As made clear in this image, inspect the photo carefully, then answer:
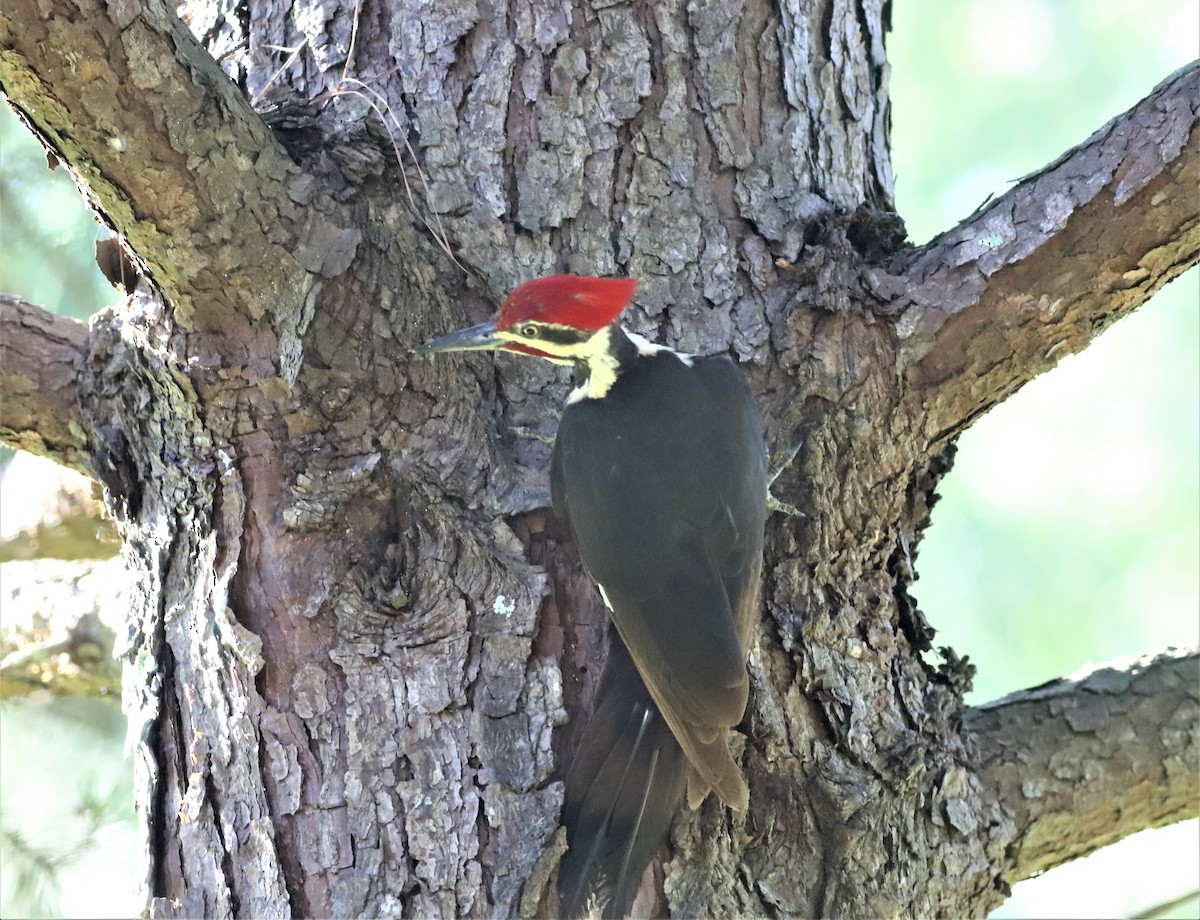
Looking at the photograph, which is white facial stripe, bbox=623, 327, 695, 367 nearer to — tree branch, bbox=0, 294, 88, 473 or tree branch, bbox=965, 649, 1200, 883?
tree branch, bbox=965, 649, 1200, 883

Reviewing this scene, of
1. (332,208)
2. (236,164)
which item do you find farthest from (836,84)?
(236,164)

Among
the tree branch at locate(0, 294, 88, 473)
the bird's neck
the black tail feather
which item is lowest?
the black tail feather

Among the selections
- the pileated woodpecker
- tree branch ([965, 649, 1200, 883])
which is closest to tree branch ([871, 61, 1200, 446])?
the pileated woodpecker

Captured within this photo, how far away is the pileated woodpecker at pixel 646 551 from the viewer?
1.94 metres

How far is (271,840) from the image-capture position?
1911 millimetres

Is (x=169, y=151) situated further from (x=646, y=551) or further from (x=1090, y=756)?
(x=1090, y=756)

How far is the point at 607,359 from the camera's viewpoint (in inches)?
93.4

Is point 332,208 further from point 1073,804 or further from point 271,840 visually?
point 1073,804

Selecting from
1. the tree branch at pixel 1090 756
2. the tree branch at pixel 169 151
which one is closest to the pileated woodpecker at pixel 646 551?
the tree branch at pixel 169 151

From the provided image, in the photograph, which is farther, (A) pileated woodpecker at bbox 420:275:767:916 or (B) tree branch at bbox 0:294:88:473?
(B) tree branch at bbox 0:294:88:473

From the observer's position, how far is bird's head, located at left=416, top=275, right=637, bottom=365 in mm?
2045

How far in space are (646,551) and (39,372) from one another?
113 centimetres

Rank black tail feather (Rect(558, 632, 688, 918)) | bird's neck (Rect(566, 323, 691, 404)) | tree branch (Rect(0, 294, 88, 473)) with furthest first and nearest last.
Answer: bird's neck (Rect(566, 323, 691, 404)) → tree branch (Rect(0, 294, 88, 473)) → black tail feather (Rect(558, 632, 688, 918))

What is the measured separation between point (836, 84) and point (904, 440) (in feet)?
2.59
